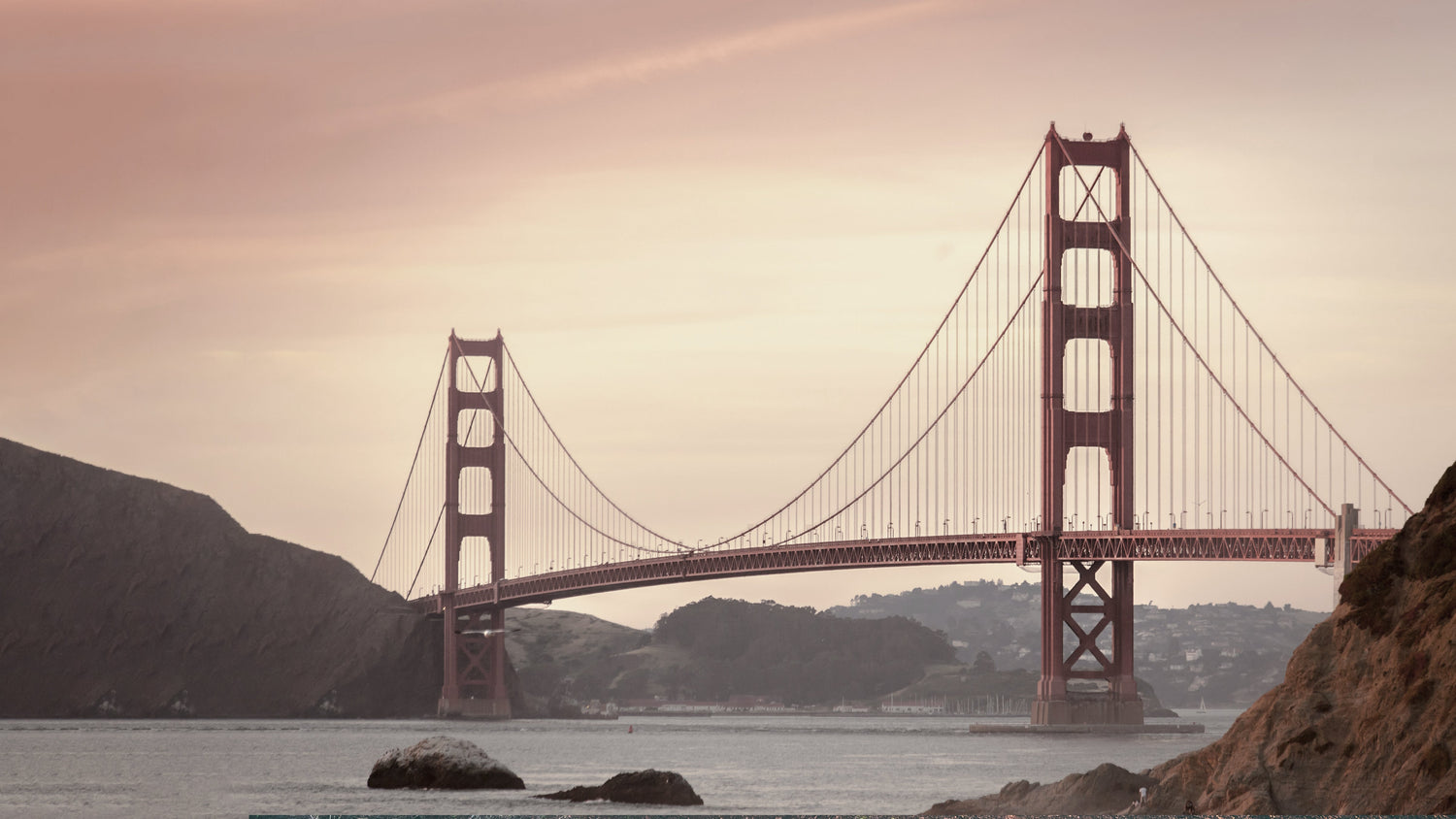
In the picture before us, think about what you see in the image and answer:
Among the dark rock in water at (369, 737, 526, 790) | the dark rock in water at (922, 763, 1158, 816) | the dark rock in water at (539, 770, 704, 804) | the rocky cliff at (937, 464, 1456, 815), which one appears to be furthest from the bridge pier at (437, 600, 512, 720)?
the rocky cliff at (937, 464, 1456, 815)

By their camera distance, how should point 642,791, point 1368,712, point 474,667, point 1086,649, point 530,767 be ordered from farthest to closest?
point 474,667
point 1086,649
point 530,767
point 642,791
point 1368,712

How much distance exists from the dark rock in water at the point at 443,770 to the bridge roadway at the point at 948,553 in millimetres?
23507

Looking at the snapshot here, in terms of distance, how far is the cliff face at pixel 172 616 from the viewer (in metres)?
130

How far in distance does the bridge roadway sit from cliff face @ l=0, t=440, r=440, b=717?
30.7 metres

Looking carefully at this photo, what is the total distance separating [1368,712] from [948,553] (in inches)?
2082

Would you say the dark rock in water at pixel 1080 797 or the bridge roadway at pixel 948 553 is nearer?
the dark rock in water at pixel 1080 797

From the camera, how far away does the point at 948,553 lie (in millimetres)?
76375

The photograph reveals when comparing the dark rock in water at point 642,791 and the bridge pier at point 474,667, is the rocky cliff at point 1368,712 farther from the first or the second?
the bridge pier at point 474,667

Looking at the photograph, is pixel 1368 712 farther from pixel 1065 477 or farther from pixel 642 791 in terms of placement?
pixel 1065 477

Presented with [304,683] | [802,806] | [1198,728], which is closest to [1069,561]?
[1198,728]

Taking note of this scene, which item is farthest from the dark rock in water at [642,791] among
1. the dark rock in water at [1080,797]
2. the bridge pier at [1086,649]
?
the bridge pier at [1086,649]

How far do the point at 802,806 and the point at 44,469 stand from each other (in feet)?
343

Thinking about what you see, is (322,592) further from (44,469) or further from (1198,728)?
(1198,728)

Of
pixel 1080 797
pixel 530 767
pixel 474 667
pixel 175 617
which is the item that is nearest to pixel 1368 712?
pixel 1080 797
